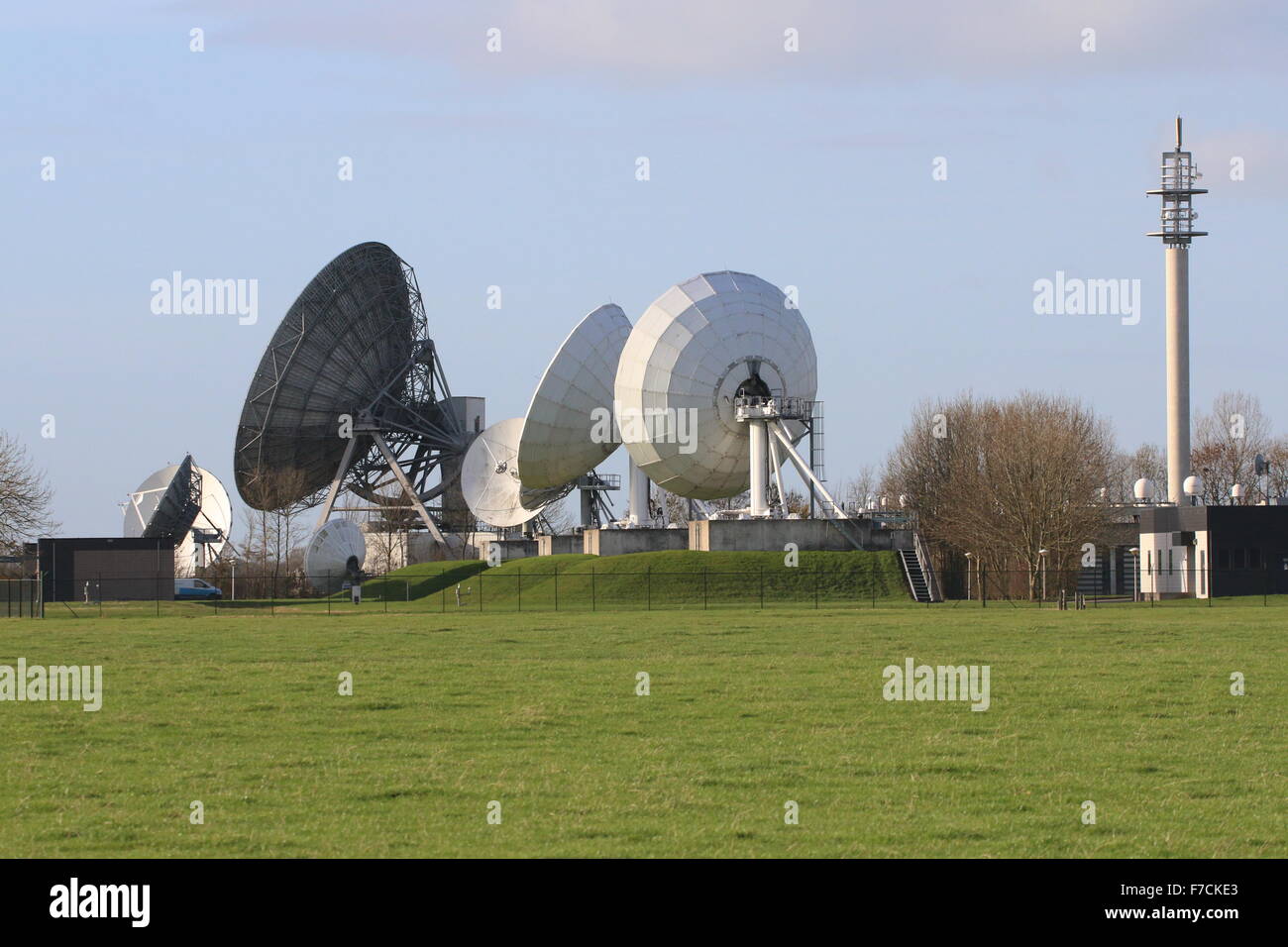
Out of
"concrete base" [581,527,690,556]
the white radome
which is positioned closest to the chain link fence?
"concrete base" [581,527,690,556]

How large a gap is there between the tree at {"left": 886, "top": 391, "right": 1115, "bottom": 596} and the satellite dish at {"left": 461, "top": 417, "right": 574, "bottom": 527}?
76.9 feet

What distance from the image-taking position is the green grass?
13.7m

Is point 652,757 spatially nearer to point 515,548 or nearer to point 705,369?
point 705,369

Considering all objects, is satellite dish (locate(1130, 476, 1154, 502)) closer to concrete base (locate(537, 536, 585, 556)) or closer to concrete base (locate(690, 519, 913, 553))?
concrete base (locate(690, 519, 913, 553))

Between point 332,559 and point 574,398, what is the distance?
1847 cm

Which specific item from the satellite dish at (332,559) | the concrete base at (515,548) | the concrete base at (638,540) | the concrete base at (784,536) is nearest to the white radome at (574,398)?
the concrete base at (638,540)

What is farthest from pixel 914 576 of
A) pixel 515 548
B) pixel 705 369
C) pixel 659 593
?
pixel 515 548

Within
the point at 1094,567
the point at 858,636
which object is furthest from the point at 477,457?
the point at 858,636

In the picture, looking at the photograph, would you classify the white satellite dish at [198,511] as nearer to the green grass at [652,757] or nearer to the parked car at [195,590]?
the parked car at [195,590]

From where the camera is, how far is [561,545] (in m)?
95.8

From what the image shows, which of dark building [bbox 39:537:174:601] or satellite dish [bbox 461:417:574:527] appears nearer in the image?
dark building [bbox 39:537:174:601]

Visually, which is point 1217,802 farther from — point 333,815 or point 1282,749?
point 333,815

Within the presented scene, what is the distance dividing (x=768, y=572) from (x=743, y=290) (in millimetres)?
13224

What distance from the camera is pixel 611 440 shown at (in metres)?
85.0
